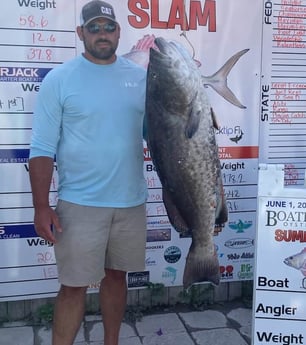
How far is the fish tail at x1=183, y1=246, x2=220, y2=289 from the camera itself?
273 centimetres

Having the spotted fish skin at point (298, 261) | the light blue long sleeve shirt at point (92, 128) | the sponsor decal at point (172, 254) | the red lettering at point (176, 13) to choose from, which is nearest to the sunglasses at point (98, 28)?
the light blue long sleeve shirt at point (92, 128)

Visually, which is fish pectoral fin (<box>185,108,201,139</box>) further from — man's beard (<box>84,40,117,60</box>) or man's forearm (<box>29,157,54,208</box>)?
man's forearm (<box>29,157,54,208</box>)

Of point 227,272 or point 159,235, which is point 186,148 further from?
point 227,272

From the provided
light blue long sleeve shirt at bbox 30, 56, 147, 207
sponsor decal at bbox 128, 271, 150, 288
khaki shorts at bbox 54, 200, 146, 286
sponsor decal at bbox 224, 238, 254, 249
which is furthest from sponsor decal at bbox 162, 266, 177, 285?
light blue long sleeve shirt at bbox 30, 56, 147, 207

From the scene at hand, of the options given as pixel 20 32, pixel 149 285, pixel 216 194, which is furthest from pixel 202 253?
pixel 20 32

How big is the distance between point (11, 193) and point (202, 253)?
4.77ft

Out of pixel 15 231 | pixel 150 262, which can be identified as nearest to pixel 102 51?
pixel 15 231

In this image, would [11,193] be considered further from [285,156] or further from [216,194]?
[285,156]

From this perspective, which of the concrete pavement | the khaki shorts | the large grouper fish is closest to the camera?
the large grouper fish

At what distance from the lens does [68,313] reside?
2.85 meters

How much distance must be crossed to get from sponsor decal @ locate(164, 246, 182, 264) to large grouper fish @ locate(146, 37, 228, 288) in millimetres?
1107

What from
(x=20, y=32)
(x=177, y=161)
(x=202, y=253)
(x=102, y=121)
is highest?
(x=20, y=32)

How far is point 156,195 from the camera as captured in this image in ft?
12.4

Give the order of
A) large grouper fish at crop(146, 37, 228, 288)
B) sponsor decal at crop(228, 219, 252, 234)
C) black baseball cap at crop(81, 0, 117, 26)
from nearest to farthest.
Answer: large grouper fish at crop(146, 37, 228, 288) → black baseball cap at crop(81, 0, 117, 26) → sponsor decal at crop(228, 219, 252, 234)
